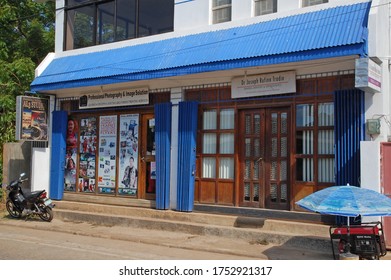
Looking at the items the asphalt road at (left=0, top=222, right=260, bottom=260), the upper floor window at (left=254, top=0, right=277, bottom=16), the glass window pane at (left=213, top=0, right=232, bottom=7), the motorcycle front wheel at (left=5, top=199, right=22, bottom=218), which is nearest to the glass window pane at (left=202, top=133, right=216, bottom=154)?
the asphalt road at (left=0, top=222, right=260, bottom=260)

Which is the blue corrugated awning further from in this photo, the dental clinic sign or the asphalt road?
the asphalt road

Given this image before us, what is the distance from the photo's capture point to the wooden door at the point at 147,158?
1353 cm

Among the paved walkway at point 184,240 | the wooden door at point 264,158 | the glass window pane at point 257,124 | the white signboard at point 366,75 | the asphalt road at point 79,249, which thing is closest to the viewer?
the asphalt road at point 79,249

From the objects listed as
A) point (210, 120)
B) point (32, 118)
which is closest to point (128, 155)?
point (210, 120)

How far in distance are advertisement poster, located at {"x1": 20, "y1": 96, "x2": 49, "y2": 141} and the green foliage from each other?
286 centimetres

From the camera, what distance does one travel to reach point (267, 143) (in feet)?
37.4

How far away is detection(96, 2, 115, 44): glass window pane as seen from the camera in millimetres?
14875

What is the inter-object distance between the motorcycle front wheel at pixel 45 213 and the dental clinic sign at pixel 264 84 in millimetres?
6349

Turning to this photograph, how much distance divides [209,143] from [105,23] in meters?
5.79

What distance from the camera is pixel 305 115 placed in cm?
1087

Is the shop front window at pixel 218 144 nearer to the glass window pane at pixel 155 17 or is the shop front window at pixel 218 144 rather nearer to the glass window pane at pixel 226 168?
the glass window pane at pixel 226 168

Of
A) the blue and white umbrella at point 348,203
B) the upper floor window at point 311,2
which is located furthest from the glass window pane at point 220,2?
the blue and white umbrella at point 348,203

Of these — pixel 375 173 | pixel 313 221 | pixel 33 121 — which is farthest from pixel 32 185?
pixel 375 173

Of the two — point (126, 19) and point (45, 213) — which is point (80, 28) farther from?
point (45, 213)
